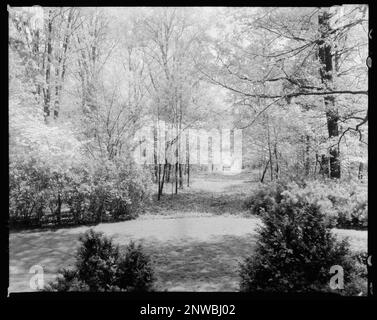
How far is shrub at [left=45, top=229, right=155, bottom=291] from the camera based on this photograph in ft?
12.1

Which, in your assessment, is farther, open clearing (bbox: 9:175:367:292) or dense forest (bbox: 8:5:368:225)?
dense forest (bbox: 8:5:368:225)

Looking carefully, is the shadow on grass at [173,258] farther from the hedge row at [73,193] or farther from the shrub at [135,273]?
the hedge row at [73,193]

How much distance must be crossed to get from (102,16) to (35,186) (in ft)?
13.8

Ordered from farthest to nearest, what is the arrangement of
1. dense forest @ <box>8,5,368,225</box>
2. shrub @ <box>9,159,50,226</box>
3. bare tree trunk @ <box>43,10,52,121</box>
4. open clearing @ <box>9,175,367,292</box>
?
bare tree trunk @ <box>43,10,52,121</box> → shrub @ <box>9,159,50,226</box> → dense forest @ <box>8,5,368,225</box> → open clearing @ <box>9,175,367,292</box>

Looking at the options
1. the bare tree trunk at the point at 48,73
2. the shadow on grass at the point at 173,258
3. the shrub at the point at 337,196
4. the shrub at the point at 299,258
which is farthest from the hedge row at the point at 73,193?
the shrub at the point at 299,258

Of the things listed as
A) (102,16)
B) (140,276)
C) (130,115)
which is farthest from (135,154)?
(140,276)

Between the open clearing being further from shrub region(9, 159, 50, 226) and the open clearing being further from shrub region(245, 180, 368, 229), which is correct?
shrub region(9, 159, 50, 226)

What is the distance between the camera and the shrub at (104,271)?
12.1ft

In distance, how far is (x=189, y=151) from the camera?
8.74 metres

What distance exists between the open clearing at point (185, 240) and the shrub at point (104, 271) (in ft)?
1.21

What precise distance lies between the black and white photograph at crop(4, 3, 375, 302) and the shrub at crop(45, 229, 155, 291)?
2cm

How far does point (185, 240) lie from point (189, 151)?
A: 3.68 metres

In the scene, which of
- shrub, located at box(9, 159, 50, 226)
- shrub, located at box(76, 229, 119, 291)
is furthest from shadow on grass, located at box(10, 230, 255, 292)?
shrub, located at box(76, 229, 119, 291)
